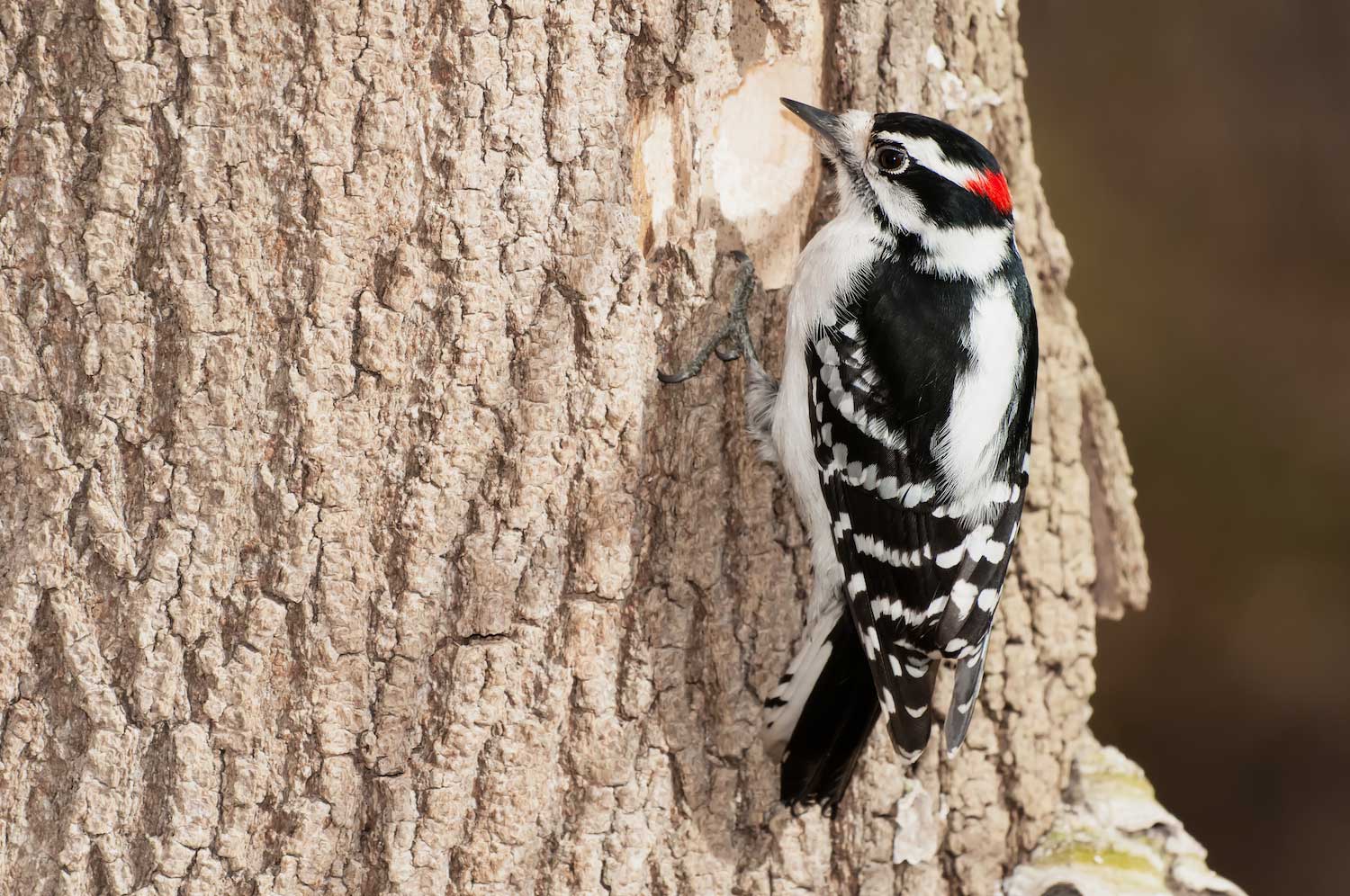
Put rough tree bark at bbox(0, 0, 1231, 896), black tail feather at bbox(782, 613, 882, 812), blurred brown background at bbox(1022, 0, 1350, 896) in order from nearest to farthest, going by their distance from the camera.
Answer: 1. rough tree bark at bbox(0, 0, 1231, 896)
2. black tail feather at bbox(782, 613, 882, 812)
3. blurred brown background at bbox(1022, 0, 1350, 896)

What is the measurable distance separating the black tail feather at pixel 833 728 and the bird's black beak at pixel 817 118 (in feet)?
3.24

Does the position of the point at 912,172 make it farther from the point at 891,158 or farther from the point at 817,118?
the point at 817,118

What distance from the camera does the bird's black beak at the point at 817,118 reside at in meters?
2.33

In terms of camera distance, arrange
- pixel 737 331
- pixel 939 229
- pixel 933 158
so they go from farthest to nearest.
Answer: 1. pixel 939 229
2. pixel 933 158
3. pixel 737 331

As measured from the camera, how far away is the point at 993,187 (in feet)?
8.09

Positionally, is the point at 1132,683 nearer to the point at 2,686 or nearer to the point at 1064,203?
the point at 1064,203

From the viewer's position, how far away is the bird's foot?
7.55 feet

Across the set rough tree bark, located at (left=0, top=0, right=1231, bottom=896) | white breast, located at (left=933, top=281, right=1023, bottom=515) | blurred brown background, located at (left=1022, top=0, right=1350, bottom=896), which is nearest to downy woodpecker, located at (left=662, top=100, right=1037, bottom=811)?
white breast, located at (left=933, top=281, right=1023, bottom=515)

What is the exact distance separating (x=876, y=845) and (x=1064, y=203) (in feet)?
10.7

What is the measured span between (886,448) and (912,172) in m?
0.61

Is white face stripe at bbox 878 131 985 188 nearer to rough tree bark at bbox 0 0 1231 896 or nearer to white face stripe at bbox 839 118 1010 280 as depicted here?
white face stripe at bbox 839 118 1010 280

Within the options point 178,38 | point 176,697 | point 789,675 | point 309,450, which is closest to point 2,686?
point 176,697

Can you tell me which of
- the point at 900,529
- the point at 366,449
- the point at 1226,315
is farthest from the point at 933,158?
the point at 1226,315

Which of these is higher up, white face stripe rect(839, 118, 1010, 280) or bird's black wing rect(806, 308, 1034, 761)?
white face stripe rect(839, 118, 1010, 280)
